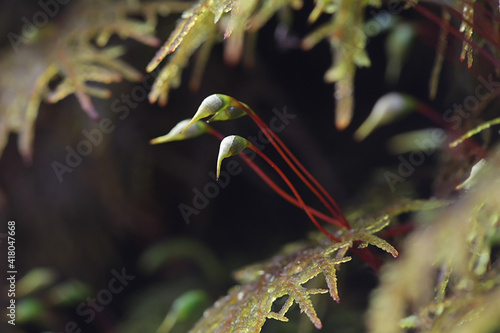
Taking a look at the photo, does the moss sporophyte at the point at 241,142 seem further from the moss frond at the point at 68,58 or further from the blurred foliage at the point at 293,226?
the moss frond at the point at 68,58

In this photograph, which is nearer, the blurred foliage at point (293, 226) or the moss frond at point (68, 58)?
the blurred foliage at point (293, 226)

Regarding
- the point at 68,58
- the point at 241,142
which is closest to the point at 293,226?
the point at 68,58

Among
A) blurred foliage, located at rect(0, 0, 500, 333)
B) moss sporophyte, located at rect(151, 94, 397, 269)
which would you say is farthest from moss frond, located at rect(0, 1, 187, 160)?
moss sporophyte, located at rect(151, 94, 397, 269)

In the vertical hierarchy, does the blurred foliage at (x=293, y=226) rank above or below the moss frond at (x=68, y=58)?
below

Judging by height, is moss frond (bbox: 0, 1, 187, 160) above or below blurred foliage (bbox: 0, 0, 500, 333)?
above

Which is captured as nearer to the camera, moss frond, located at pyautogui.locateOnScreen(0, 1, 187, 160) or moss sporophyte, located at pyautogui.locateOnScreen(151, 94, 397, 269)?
moss sporophyte, located at pyautogui.locateOnScreen(151, 94, 397, 269)

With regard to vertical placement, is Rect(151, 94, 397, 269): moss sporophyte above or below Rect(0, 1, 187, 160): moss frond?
below

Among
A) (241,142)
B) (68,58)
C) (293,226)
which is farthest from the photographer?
(293,226)

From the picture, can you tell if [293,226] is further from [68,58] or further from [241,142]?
[241,142]

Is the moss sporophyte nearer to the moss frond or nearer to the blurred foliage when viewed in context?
the blurred foliage

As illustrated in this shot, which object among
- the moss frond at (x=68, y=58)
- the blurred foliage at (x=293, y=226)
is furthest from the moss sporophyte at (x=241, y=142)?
the moss frond at (x=68, y=58)

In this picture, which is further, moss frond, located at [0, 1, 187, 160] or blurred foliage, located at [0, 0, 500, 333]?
moss frond, located at [0, 1, 187, 160]

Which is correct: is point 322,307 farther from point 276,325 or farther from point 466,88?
point 466,88
